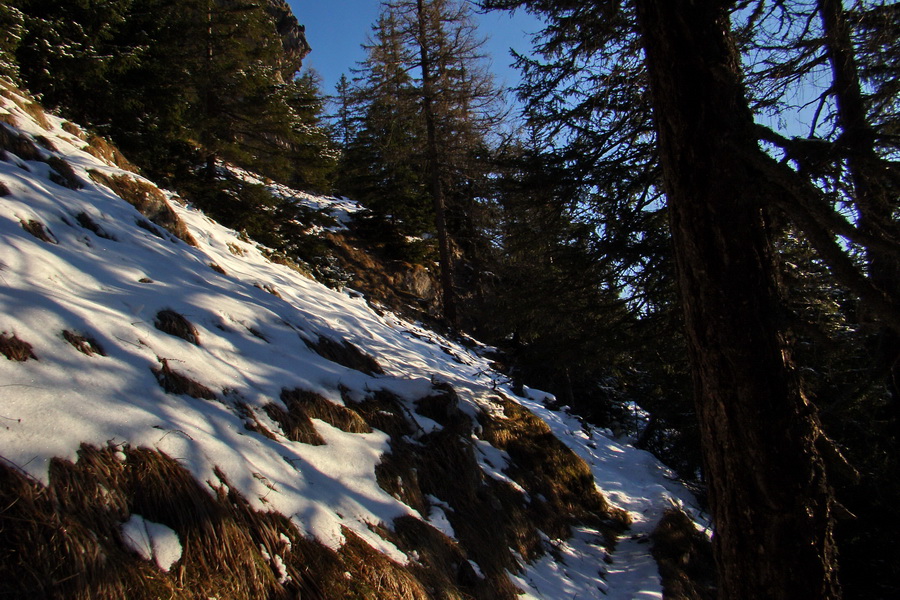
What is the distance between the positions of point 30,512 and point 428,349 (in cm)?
771

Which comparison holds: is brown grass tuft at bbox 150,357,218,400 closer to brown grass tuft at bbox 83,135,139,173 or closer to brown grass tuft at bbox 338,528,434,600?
brown grass tuft at bbox 338,528,434,600

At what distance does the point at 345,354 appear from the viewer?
594cm

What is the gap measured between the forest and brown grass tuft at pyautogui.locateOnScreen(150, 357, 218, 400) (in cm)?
326

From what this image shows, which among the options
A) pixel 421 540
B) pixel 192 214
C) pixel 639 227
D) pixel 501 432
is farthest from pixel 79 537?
pixel 192 214

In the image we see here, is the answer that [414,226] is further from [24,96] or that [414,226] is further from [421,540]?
[421,540]

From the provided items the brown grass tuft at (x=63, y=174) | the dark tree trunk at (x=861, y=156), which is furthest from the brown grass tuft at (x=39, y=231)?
the dark tree trunk at (x=861, y=156)

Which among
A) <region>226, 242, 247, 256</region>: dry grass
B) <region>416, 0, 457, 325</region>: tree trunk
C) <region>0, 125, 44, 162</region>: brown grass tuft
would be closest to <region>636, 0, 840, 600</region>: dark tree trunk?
<region>0, 125, 44, 162</region>: brown grass tuft

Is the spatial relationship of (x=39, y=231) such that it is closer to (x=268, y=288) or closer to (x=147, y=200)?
(x=268, y=288)

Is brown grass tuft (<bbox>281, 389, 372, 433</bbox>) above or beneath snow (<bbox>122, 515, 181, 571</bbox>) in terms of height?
above

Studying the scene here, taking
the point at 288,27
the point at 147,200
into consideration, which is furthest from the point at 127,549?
the point at 288,27

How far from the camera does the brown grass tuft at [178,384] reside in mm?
3145

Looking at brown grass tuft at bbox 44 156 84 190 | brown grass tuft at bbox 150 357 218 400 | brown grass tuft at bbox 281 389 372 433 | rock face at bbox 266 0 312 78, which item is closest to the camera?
brown grass tuft at bbox 150 357 218 400

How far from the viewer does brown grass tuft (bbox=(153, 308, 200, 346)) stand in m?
3.77

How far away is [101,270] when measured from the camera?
411cm
